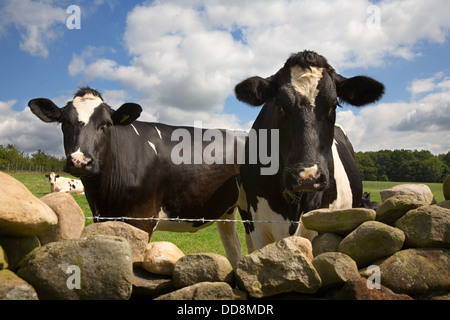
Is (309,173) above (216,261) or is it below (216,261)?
above

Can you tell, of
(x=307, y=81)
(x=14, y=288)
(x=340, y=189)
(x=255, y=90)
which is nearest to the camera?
(x=14, y=288)

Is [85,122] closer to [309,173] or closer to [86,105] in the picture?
[86,105]

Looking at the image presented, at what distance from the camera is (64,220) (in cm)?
249

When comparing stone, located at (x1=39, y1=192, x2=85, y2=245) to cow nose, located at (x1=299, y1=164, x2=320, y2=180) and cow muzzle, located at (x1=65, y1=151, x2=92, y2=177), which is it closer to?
cow nose, located at (x1=299, y1=164, x2=320, y2=180)

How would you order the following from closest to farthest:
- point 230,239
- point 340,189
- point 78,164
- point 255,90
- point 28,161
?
point 255,90 → point 340,189 → point 78,164 → point 230,239 → point 28,161

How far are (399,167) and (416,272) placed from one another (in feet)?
313

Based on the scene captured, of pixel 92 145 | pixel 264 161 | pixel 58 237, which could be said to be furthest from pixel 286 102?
pixel 92 145

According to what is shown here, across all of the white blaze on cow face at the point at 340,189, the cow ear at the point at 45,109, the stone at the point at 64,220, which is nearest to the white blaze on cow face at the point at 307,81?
the white blaze on cow face at the point at 340,189

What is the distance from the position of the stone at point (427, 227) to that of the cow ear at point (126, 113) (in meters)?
4.37

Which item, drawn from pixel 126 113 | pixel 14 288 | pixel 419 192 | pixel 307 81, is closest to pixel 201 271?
pixel 14 288

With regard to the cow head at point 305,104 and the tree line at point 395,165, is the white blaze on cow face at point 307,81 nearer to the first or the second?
the cow head at point 305,104

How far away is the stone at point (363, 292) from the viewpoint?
2.21 m

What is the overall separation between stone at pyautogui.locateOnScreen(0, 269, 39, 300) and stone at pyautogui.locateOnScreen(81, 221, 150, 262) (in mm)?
549

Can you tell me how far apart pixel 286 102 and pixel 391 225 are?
1501 mm
